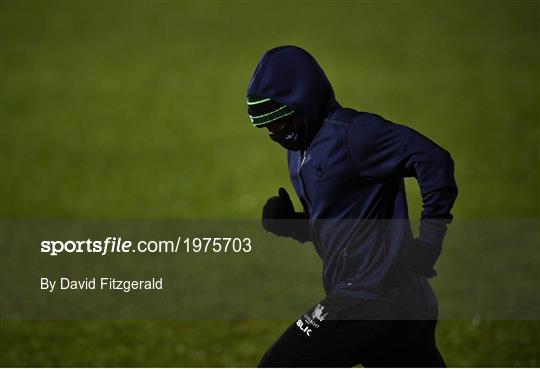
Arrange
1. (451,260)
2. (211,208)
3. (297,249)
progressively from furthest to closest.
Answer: (211,208)
(297,249)
(451,260)

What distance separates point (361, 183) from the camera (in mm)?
4949

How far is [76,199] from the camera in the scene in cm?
1545

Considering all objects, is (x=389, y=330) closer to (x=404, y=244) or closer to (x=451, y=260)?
(x=404, y=244)

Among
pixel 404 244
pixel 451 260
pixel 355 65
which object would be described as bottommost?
pixel 404 244

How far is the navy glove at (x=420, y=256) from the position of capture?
494cm

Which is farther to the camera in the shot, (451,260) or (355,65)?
(355,65)

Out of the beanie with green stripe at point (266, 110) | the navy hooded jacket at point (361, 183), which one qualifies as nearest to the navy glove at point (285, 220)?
the navy hooded jacket at point (361, 183)

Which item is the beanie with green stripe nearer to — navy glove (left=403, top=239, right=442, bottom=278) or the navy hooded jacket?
the navy hooded jacket

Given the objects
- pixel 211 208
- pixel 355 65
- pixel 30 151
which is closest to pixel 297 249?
pixel 211 208

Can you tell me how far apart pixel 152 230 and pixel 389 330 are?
8.06 m

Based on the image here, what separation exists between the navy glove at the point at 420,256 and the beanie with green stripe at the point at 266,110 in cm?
84

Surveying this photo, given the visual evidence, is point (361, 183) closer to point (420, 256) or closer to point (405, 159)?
point (405, 159)

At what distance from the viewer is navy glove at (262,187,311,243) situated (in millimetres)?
5531

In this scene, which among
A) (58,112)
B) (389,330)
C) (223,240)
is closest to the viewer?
(389,330)
